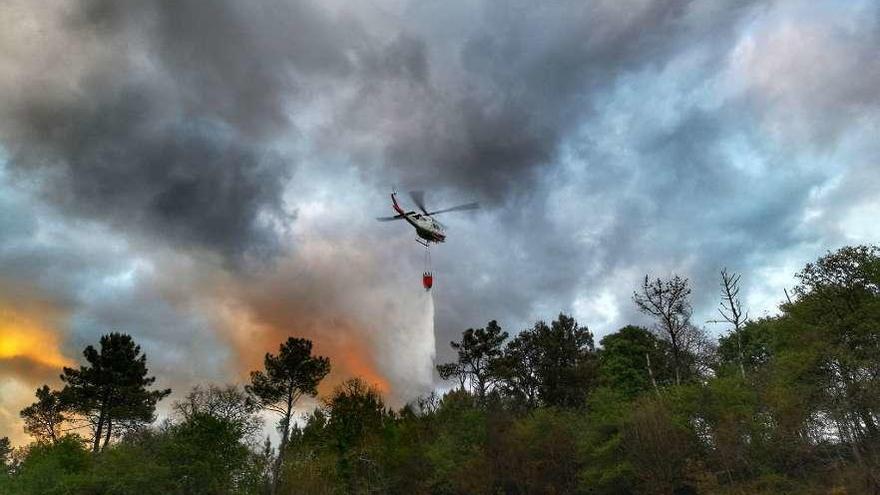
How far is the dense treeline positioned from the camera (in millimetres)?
33562

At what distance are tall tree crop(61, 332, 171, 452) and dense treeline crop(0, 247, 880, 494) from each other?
0.16 metres

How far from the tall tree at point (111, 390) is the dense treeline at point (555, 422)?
165mm

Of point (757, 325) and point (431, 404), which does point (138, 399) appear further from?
point (757, 325)

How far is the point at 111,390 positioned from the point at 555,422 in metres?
51.1

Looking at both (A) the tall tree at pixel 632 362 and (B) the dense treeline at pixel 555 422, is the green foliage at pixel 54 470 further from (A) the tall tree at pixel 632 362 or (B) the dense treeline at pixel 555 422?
(A) the tall tree at pixel 632 362

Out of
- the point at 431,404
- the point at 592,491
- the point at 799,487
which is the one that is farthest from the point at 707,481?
the point at 431,404

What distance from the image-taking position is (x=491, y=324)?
77812 mm

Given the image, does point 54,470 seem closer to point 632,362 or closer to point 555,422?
point 555,422

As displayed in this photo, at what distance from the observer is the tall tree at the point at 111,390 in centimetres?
6444

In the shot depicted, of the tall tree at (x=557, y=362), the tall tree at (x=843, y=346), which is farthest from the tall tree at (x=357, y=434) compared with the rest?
the tall tree at (x=843, y=346)

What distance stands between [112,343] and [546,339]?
5193 cm

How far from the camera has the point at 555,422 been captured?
47031mm

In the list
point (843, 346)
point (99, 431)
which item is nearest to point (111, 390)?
point (99, 431)

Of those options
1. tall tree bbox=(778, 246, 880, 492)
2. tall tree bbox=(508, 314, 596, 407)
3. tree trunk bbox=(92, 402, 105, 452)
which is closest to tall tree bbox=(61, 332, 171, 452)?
tree trunk bbox=(92, 402, 105, 452)
